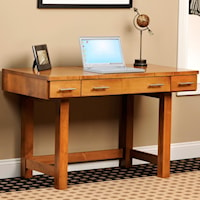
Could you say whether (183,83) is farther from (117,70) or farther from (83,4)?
(83,4)

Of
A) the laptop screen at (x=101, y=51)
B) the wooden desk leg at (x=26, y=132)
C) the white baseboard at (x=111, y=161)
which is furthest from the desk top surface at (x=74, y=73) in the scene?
the white baseboard at (x=111, y=161)

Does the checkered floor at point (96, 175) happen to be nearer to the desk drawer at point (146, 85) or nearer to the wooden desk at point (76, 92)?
the wooden desk at point (76, 92)

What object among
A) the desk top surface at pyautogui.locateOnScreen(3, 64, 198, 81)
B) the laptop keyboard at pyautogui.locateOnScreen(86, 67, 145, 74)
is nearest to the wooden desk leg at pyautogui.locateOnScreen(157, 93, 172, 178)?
the desk top surface at pyautogui.locateOnScreen(3, 64, 198, 81)

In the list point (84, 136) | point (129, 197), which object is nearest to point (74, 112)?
point (84, 136)

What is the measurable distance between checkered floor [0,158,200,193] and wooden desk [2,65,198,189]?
0.10m

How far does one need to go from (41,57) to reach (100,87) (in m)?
0.48

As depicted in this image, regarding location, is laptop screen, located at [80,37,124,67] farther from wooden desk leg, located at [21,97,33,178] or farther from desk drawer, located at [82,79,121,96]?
wooden desk leg, located at [21,97,33,178]

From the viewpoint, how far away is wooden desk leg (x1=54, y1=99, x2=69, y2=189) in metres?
4.14

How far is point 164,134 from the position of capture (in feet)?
15.0

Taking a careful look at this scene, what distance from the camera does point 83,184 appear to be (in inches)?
173

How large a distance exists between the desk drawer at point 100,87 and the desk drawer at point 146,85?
0.06m

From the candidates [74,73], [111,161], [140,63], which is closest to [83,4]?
A: [140,63]

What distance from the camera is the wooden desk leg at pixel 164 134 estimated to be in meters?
4.56

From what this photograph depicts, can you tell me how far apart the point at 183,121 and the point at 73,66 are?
3.88 ft
